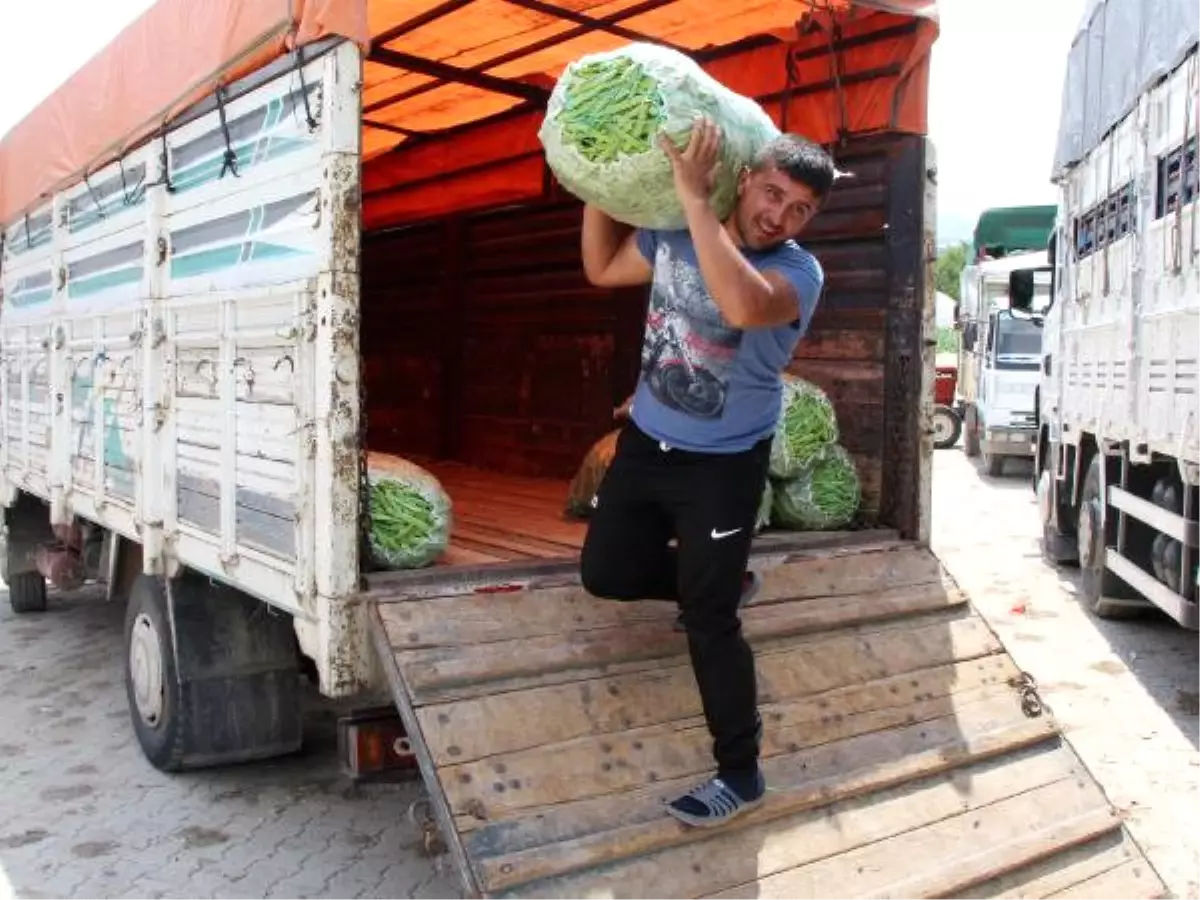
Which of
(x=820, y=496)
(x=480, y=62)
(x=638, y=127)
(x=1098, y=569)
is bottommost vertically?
(x=1098, y=569)

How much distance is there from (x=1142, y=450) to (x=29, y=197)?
575cm

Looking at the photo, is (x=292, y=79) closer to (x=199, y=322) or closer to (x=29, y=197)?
(x=199, y=322)

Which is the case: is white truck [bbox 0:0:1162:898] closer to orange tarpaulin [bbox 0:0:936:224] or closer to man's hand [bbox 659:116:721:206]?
orange tarpaulin [bbox 0:0:936:224]

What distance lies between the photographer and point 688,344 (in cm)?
290

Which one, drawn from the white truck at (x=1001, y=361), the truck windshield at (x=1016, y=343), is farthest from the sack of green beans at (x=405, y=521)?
the truck windshield at (x=1016, y=343)

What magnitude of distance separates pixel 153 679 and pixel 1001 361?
12158 millimetres

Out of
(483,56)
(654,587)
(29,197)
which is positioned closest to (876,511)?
(654,587)

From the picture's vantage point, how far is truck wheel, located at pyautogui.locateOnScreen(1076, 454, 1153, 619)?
7.04 metres

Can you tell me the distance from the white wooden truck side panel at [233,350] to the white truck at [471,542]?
0.01 meters

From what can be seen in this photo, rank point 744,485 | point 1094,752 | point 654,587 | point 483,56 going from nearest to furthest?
point 744,485, point 654,587, point 1094,752, point 483,56

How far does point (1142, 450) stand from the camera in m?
5.80

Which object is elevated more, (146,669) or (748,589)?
(748,589)

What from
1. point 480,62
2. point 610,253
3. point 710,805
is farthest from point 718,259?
point 480,62

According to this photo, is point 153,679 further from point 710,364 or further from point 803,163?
point 803,163
